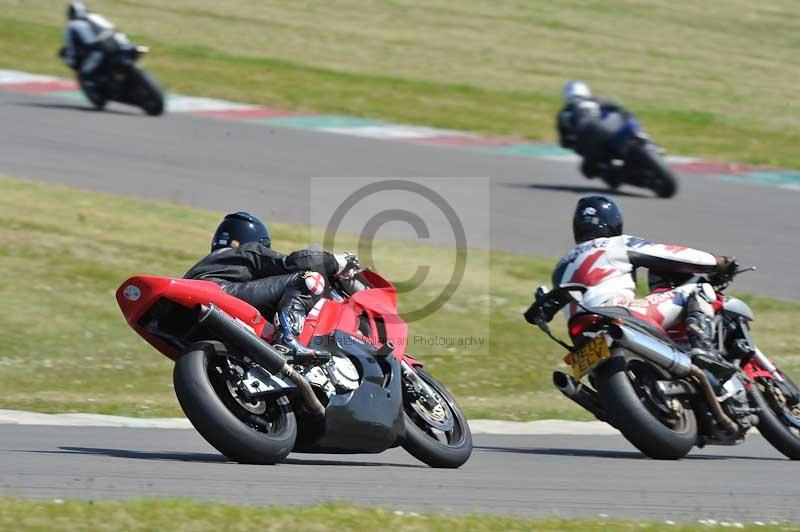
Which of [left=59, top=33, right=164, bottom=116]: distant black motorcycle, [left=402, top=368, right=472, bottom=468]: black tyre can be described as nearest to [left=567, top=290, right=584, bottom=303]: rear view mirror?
[left=402, top=368, right=472, bottom=468]: black tyre

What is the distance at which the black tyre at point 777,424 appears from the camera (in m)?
8.25

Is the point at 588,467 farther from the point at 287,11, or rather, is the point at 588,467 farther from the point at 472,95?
the point at 287,11

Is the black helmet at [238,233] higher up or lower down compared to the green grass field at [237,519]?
higher up

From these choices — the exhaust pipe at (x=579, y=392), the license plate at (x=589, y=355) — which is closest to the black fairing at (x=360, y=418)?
the license plate at (x=589, y=355)

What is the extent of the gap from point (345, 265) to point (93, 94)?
1517 cm

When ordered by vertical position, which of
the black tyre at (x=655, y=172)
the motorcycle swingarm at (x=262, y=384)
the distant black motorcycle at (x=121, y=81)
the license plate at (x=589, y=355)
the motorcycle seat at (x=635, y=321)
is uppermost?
the motorcycle swingarm at (x=262, y=384)

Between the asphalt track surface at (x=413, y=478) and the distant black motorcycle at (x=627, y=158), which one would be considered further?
the distant black motorcycle at (x=627, y=158)

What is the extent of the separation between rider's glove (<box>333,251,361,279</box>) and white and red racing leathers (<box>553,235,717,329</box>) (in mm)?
1581

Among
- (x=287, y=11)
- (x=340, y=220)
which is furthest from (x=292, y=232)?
(x=287, y=11)

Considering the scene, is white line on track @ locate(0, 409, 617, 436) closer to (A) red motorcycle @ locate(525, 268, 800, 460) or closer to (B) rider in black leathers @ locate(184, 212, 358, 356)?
(A) red motorcycle @ locate(525, 268, 800, 460)

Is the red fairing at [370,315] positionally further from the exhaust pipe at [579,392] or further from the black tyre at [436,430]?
the exhaust pipe at [579,392]

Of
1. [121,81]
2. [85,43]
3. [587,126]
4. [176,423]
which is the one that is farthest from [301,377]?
[85,43]

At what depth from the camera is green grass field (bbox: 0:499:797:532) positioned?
5004mm

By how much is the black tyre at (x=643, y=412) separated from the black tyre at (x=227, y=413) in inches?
75.4
